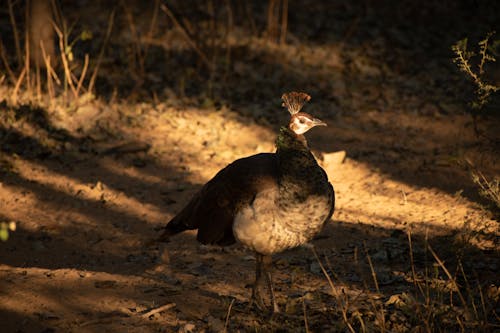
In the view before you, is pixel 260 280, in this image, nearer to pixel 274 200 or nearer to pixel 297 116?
pixel 274 200

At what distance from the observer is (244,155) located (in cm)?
855

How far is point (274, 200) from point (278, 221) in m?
0.15

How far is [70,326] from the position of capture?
4.46m

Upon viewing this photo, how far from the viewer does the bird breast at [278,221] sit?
4480 mm

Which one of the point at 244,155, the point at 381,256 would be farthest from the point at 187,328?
the point at 244,155

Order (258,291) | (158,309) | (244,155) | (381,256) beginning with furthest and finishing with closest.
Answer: (244,155), (381,256), (258,291), (158,309)

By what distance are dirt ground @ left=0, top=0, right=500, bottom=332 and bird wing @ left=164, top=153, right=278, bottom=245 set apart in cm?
55

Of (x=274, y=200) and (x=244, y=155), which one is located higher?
(x=274, y=200)

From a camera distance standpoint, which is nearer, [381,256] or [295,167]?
[295,167]

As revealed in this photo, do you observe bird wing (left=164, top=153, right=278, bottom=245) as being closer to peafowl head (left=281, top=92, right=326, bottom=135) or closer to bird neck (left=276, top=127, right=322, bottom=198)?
bird neck (left=276, top=127, right=322, bottom=198)

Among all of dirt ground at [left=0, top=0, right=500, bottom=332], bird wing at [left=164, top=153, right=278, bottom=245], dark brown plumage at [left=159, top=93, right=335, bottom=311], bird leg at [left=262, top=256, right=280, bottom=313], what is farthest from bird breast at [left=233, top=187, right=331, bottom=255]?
dirt ground at [left=0, top=0, right=500, bottom=332]

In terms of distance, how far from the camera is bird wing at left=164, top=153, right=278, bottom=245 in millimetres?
4688

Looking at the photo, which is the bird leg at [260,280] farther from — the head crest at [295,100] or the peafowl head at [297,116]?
the head crest at [295,100]

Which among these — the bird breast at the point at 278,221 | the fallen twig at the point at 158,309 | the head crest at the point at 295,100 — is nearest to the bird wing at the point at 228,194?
the bird breast at the point at 278,221
